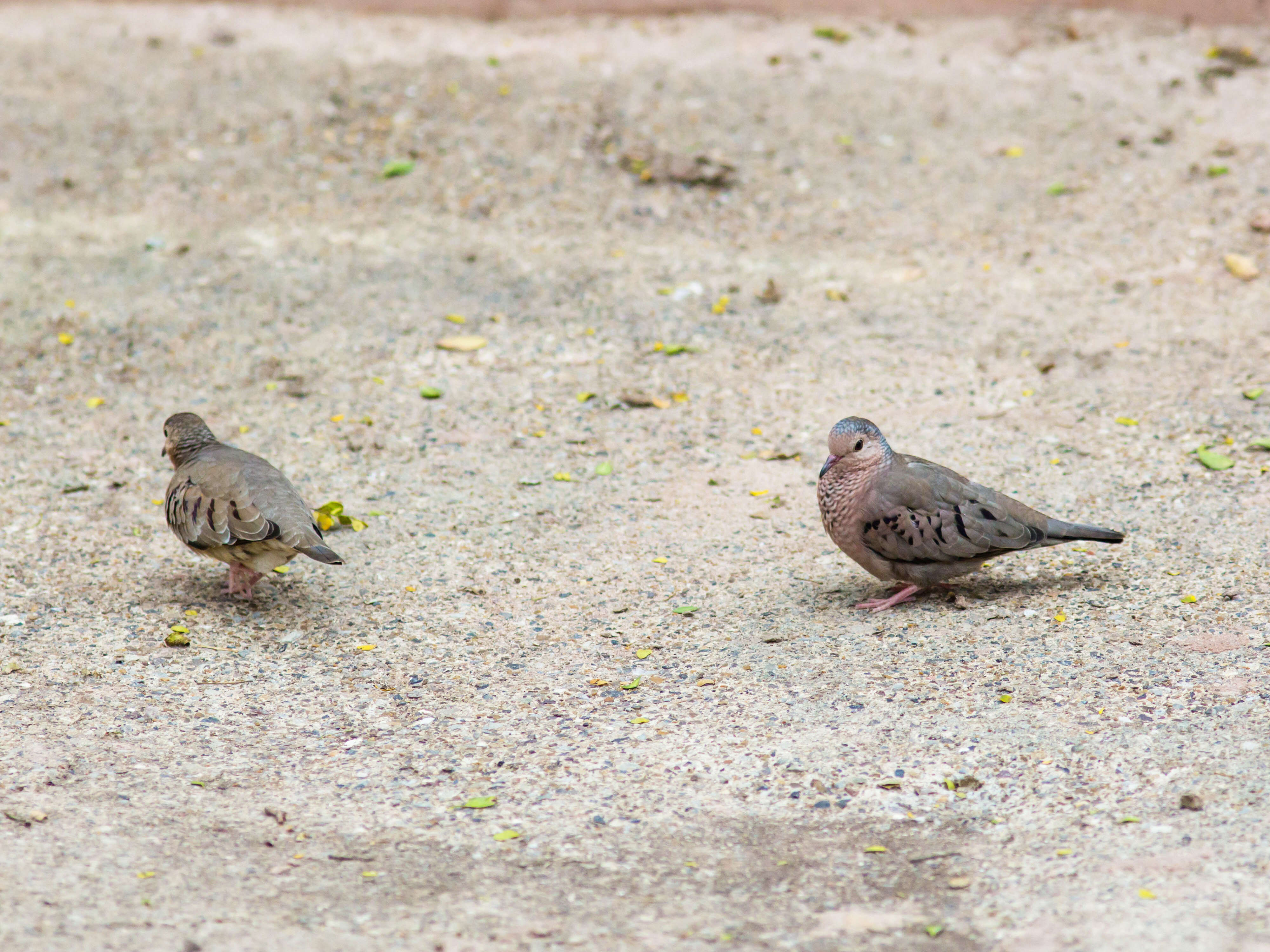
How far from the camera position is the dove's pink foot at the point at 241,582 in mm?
5352

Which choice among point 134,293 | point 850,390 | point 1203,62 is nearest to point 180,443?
point 134,293

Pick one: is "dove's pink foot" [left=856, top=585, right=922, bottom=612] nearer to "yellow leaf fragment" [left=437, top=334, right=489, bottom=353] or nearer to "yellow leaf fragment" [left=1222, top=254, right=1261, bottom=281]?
"yellow leaf fragment" [left=437, top=334, right=489, bottom=353]

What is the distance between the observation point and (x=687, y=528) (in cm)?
584

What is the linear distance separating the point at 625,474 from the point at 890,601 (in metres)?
1.71

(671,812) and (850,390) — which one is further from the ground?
(850,390)

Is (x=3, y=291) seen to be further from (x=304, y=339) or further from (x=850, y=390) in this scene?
(x=850, y=390)

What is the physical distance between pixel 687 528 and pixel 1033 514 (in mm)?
1565

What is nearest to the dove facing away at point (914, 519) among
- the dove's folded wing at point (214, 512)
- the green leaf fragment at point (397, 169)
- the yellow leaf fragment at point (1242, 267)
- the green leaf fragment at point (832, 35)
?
the dove's folded wing at point (214, 512)

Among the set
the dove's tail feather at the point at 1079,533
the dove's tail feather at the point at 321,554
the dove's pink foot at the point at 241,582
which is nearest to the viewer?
the dove's tail feather at the point at 321,554

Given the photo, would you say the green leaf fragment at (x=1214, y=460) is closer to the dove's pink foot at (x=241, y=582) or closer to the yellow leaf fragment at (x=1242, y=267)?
the yellow leaf fragment at (x=1242, y=267)

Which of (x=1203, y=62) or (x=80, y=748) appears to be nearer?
(x=80, y=748)

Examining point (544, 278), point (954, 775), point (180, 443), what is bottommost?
point (954, 775)

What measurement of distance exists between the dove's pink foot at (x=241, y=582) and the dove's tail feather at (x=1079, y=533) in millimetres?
3185

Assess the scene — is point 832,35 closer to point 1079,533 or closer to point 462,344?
point 462,344
